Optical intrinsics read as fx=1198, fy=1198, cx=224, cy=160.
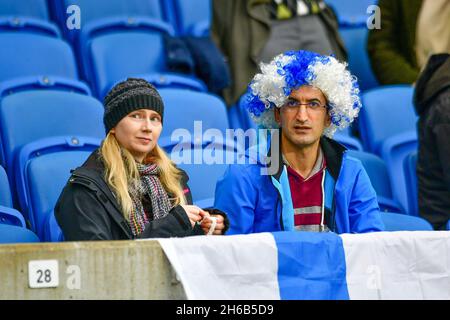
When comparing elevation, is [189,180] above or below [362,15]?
below

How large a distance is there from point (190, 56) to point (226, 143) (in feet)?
3.69

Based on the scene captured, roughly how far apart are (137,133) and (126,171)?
18 cm

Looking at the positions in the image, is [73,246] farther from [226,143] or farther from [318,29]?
[318,29]

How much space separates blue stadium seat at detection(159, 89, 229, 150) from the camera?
5969 mm

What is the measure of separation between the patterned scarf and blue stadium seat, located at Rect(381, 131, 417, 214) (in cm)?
182

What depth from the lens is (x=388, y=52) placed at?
722cm

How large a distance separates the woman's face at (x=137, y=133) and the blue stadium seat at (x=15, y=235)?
20.7 inches

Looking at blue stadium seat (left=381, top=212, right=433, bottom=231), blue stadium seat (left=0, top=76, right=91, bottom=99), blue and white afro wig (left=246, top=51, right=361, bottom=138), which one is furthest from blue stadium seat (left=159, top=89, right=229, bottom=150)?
blue stadium seat (left=381, top=212, right=433, bottom=231)

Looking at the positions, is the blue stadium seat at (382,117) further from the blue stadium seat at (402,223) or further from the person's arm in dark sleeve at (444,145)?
the blue stadium seat at (402,223)

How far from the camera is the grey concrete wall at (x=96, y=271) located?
12.4 feet

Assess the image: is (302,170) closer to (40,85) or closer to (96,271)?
(96,271)

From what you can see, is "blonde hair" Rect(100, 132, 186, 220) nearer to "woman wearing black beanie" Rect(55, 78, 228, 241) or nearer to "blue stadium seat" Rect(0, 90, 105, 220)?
"woman wearing black beanie" Rect(55, 78, 228, 241)
